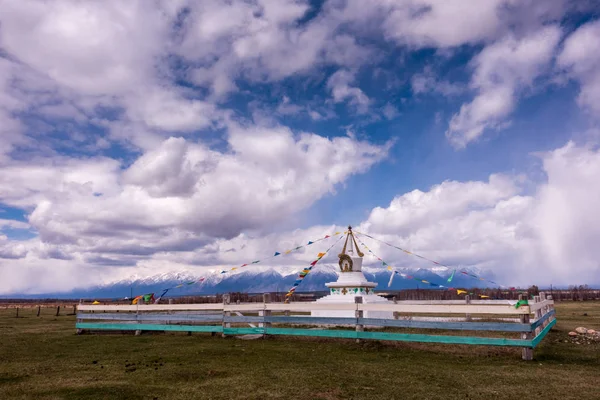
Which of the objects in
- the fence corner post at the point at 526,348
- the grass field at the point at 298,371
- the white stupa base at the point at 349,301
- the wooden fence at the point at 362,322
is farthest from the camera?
the white stupa base at the point at 349,301

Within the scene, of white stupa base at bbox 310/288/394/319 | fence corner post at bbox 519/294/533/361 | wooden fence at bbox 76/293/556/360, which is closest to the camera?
fence corner post at bbox 519/294/533/361

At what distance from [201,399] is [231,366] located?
128 inches

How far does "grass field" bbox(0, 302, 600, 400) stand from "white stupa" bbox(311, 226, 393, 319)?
280 inches

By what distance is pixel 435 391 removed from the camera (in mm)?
8867

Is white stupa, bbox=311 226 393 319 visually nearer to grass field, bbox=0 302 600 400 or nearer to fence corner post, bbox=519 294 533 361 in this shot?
grass field, bbox=0 302 600 400

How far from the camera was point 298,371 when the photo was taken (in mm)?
10852

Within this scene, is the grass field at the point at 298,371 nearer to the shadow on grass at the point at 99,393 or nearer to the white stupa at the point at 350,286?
the shadow on grass at the point at 99,393

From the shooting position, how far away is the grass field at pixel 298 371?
8.86 meters

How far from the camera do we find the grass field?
8.86 meters

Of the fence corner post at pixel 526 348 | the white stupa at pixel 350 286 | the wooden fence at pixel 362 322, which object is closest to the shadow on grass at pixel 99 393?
the wooden fence at pixel 362 322

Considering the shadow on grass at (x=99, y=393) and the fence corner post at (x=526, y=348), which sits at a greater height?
the fence corner post at (x=526, y=348)

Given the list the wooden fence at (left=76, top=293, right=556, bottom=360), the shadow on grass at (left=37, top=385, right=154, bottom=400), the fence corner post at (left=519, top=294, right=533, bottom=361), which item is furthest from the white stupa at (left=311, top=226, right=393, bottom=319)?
the shadow on grass at (left=37, top=385, right=154, bottom=400)

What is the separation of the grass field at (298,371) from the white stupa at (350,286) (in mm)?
7111

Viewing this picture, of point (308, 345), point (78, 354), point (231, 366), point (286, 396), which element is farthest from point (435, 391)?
point (78, 354)
